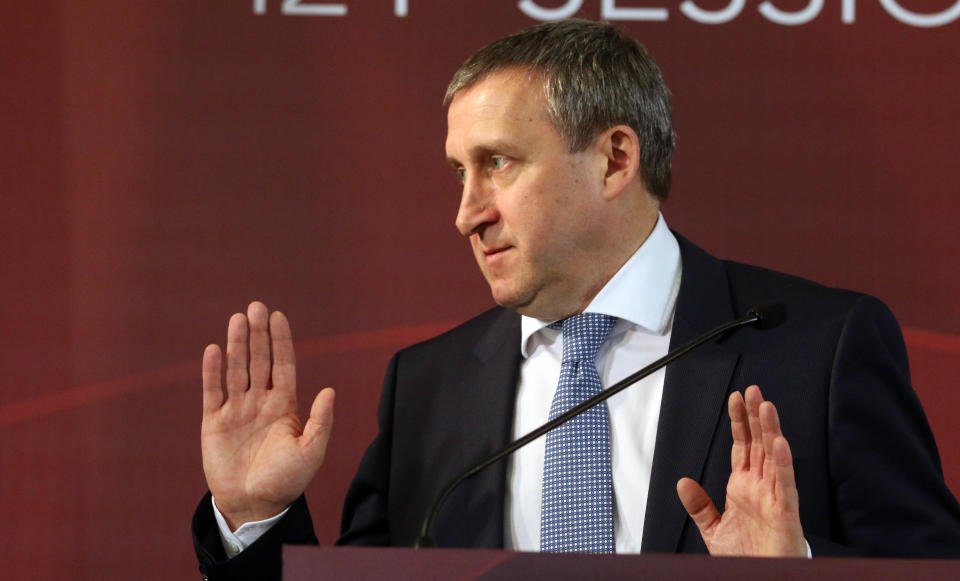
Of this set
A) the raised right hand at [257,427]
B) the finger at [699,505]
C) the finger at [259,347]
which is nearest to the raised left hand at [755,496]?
the finger at [699,505]

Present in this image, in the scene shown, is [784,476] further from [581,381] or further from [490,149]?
[490,149]

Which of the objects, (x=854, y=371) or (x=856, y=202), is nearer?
(x=854, y=371)

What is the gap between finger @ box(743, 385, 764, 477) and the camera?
169 cm

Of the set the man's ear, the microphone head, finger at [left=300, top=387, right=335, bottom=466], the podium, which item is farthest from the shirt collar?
the podium

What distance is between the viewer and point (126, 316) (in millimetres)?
2746

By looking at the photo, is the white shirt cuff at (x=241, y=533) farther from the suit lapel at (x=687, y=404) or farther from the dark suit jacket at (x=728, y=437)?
the suit lapel at (x=687, y=404)

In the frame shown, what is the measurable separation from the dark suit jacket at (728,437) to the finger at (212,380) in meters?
0.17

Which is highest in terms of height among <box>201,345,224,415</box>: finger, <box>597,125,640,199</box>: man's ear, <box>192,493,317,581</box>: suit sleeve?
<box>597,125,640,199</box>: man's ear

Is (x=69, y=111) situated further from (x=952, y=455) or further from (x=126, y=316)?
(x=952, y=455)

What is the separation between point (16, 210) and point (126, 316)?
335mm

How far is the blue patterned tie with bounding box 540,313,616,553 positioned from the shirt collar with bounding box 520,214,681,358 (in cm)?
5

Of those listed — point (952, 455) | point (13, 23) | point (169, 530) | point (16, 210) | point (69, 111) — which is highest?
point (13, 23)

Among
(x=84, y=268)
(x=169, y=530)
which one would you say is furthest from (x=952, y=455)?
(x=84, y=268)

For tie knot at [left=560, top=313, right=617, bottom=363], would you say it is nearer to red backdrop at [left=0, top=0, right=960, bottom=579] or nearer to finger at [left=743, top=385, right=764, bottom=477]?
finger at [left=743, top=385, right=764, bottom=477]
